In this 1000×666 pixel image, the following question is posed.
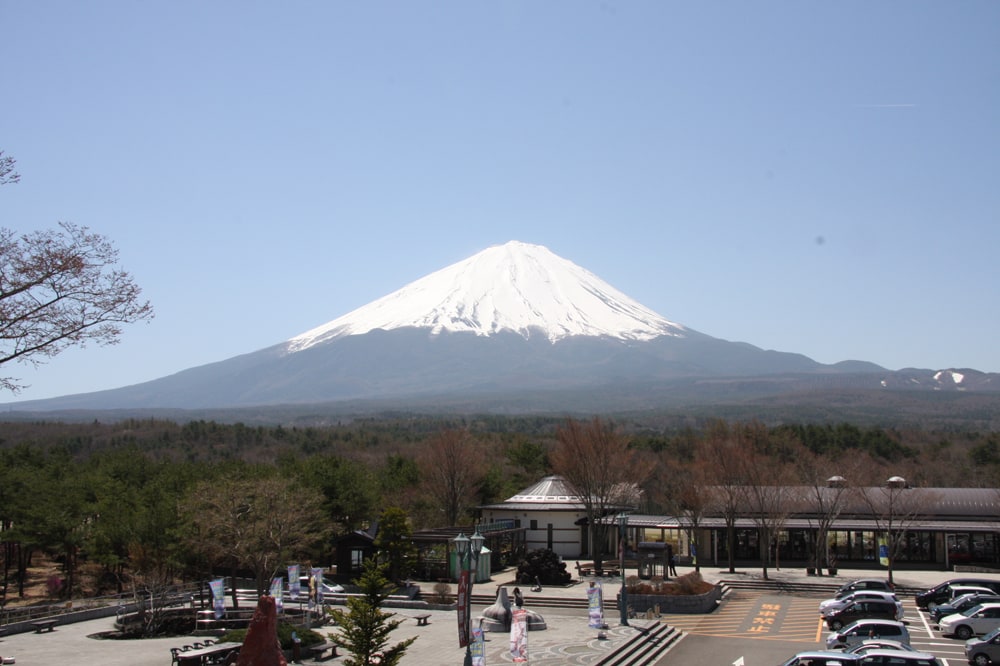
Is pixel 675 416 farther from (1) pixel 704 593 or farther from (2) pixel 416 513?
(1) pixel 704 593

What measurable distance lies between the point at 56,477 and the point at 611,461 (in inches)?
1117

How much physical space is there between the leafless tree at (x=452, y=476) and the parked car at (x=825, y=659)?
107 feet

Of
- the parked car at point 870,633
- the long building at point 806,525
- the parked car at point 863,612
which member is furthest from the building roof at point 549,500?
the parked car at point 870,633

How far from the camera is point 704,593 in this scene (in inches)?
1271

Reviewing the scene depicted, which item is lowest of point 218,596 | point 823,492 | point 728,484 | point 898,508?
point 218,596

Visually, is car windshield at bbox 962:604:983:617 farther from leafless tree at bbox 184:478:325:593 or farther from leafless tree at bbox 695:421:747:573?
leafless tree at bbox 184:478:325:593

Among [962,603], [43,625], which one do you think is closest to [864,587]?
[962,603]

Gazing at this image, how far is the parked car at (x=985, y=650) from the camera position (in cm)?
2247

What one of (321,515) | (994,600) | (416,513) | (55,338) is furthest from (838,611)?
(416,513)

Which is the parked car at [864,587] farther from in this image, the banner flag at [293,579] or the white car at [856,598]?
the banner flag at [293,579]

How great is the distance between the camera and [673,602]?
3198cm

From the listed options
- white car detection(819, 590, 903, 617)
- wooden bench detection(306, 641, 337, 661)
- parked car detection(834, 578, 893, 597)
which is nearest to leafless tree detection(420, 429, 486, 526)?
parked car detection(834, 578, 893, 597)

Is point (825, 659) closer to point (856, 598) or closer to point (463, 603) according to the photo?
point (463, 603)

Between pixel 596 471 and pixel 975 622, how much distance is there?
18.4 meters
